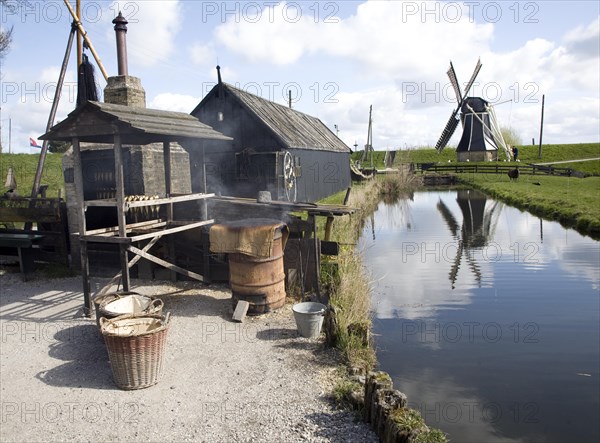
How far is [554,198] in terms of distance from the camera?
2430 centimetres

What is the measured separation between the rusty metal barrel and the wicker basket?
7.94 ft

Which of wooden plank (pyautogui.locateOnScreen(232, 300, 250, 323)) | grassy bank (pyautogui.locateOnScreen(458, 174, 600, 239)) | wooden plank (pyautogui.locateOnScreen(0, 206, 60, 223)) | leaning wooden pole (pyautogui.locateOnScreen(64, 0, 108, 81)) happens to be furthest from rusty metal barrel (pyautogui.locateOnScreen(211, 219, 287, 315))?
grassy bank (pyautogui.locateOnScreen(458, 174, 600, 239))

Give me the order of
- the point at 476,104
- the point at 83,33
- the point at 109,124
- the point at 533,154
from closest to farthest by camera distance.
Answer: the point at 109,124, the point at 83,33, the point at 476,104, the point at 533,154

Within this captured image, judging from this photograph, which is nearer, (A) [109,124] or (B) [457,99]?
(A) [109,124]

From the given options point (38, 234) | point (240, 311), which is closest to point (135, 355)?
point (240, 311)

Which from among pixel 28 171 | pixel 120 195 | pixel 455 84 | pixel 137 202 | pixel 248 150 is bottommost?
pixel 137 202

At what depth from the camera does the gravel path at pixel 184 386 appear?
201 inches

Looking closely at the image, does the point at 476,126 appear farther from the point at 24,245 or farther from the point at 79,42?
the point at 24,245

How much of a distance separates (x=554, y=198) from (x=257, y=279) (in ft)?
69.2

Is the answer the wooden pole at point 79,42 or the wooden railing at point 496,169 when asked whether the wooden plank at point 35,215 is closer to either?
the wooden pole at point 79,42

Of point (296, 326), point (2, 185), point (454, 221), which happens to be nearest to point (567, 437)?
point (296, 326)

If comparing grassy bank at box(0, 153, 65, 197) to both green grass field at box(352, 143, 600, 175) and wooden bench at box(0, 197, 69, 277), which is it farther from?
green grass field at box(352, 143, 600, 175)

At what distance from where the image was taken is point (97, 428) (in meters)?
5.14

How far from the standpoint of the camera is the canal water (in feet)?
21.6
